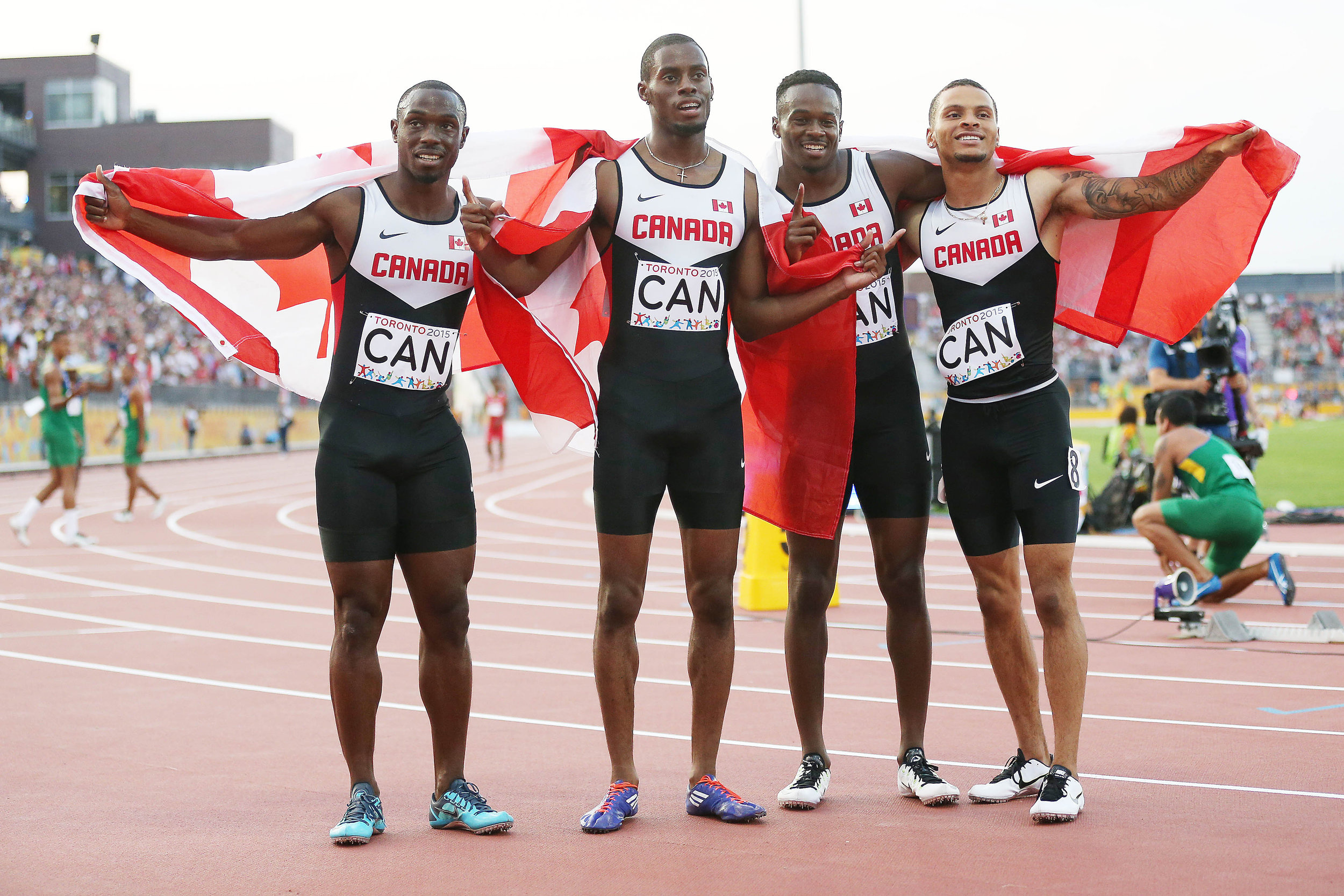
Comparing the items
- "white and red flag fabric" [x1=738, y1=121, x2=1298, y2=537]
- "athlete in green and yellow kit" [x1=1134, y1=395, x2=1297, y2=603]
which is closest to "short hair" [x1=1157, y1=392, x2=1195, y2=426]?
"athlete in green and yellow kit" [x1=1134, y1=395, x2=1297, y2=603]

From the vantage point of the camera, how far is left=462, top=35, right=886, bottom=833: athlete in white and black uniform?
4418 mm

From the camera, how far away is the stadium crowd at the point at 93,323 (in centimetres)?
3431

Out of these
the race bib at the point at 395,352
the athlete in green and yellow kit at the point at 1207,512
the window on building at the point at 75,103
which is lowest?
the athlete in green and yellow kit at the point at 1207,512

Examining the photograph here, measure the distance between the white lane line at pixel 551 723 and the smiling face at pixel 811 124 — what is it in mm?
2184

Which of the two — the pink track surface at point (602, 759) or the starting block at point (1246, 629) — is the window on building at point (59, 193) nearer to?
the pink track surface at point (602, 759)

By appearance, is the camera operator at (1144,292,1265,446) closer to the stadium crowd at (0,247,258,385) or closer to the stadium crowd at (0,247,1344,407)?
the stadium crowd at (0,247,1344,407)

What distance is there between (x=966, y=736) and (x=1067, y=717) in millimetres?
1171

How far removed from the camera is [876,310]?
15.8 ft

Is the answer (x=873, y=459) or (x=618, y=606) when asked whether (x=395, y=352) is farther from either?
(x=873, y=459)

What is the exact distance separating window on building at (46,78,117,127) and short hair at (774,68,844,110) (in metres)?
63.9

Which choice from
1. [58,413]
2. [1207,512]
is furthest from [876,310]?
[58,413]

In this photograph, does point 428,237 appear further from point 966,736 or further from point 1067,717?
point 966,736

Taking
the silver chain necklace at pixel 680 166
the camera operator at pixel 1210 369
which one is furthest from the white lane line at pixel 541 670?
the camera operator at pixel 1210 369

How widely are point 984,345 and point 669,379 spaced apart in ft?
3.75
